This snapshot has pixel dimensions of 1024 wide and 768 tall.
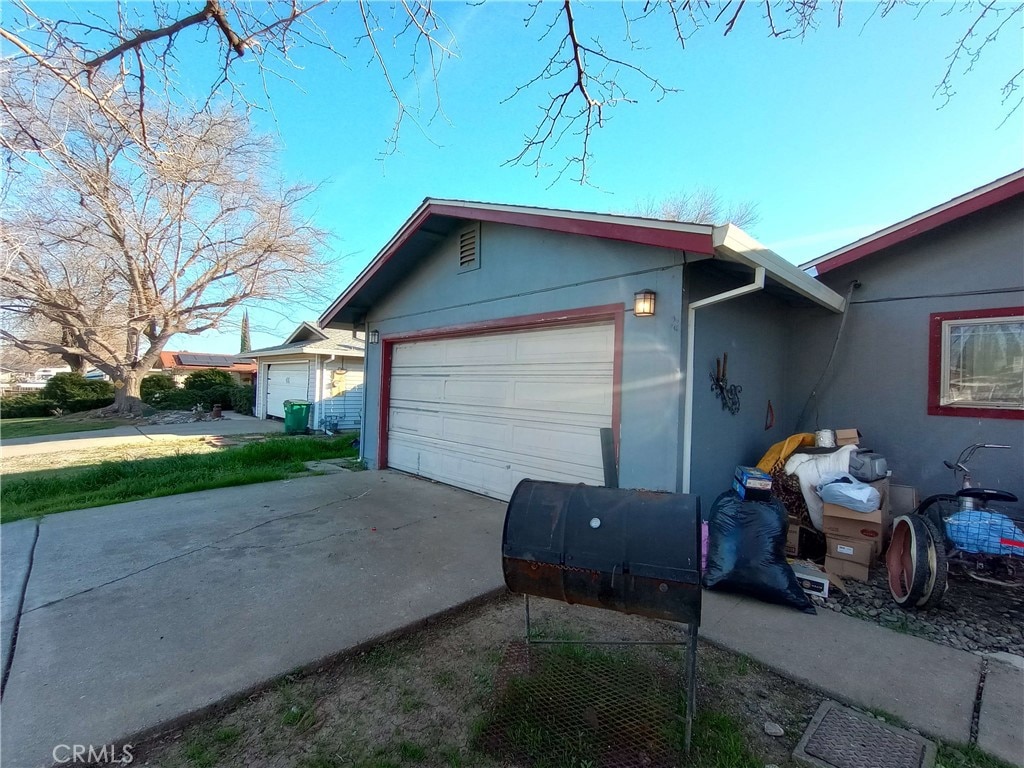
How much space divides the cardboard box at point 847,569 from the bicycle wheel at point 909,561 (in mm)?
182

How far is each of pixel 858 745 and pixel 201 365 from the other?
4084 centimetres

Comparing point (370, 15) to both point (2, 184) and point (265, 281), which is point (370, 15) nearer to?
point (2, 184)

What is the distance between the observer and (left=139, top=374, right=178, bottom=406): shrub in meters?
22.6

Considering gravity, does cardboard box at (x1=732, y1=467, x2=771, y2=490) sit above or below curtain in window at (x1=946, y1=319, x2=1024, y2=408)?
below

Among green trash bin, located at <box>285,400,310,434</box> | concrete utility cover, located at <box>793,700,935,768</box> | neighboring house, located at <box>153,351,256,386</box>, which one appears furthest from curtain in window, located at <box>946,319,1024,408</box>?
neighboring house, located at <box>153,351,256,386</box>

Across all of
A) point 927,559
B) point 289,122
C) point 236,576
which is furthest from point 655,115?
point 236,576

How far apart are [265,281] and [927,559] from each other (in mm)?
22048

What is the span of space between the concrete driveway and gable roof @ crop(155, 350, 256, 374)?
2958 cm

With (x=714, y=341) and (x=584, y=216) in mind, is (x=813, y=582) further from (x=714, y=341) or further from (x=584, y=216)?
(x=584, y=216)

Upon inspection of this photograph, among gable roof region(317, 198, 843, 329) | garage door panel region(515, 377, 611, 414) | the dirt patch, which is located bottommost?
the dirt patch

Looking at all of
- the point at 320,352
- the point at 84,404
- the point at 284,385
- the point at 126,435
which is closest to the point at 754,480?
the point at 320,352

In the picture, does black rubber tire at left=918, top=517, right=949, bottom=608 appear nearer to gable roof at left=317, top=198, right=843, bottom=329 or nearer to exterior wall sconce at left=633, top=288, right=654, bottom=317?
gable roof at left=317, top=198, right=843, bottom=329

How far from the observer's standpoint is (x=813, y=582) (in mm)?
3559

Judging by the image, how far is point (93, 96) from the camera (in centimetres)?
297
